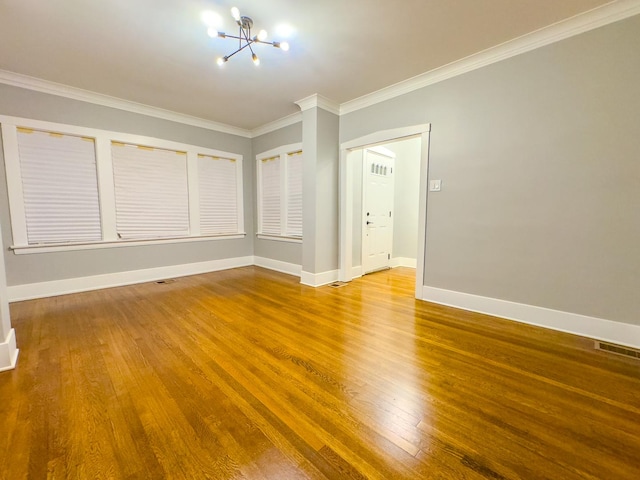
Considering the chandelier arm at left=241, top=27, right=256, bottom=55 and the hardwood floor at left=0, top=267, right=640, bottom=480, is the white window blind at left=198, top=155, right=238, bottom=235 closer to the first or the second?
the hardwood floor at left=0, top=267, right=640, bottom=480

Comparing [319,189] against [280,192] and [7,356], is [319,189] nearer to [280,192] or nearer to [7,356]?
[280,192]

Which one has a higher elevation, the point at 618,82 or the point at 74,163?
the point at 618,82

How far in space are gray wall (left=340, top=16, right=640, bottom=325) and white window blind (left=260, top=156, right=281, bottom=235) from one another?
2.76 metres

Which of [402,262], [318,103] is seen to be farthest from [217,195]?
[402,262]

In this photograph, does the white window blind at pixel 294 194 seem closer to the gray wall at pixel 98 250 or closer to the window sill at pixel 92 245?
the gray wall at pixel 98 250

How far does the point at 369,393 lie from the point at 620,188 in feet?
8.81

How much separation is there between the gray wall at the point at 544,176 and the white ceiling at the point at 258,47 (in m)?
0.40

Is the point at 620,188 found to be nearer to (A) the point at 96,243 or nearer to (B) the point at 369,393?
(B) the point at 369,393

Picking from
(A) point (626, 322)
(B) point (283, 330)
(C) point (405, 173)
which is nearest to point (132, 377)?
(B) point (283, 330)

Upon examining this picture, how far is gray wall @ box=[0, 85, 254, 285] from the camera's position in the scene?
130 inches

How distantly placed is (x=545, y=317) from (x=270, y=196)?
4.50 m

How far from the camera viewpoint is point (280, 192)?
5047 millimetres

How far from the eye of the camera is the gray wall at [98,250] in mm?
3305

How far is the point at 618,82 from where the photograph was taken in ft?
7.19
